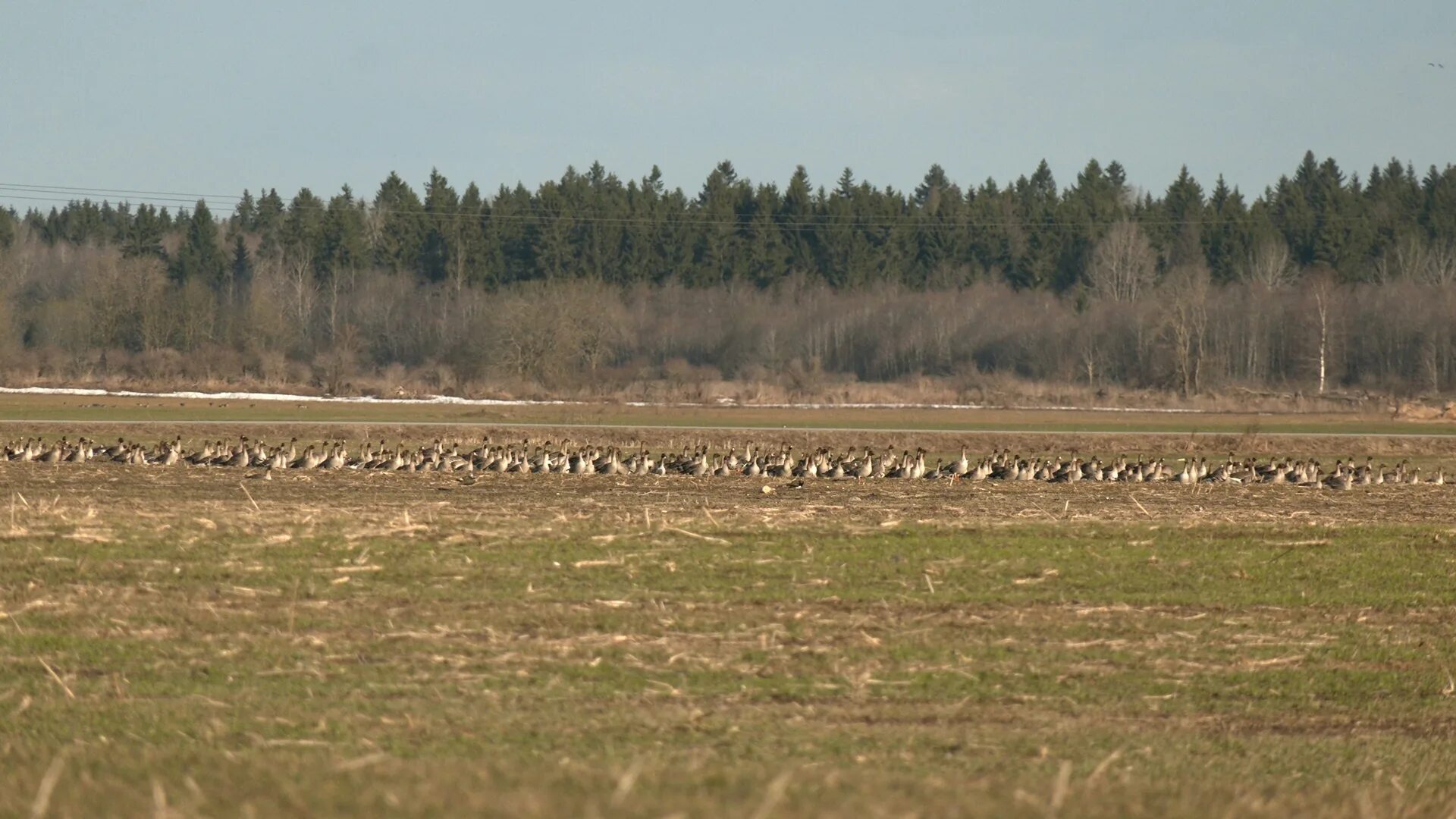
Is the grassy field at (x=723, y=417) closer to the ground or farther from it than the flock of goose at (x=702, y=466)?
farther from it

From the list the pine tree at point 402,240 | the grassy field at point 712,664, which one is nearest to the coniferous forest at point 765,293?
the pine tree at point 402,240

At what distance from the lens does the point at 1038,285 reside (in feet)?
365

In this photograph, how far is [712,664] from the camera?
10961 mm

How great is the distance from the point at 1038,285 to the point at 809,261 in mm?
16867

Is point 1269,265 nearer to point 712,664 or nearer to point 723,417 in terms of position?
point 723,417

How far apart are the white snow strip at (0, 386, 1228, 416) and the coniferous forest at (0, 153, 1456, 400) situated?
4410 mm

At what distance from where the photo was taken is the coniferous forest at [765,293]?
83.4 meters

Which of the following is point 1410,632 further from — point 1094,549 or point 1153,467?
point 1153,467

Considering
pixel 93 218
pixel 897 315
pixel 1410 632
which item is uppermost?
pixel 93 218

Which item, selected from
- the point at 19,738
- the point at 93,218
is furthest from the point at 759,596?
the point at 93,218

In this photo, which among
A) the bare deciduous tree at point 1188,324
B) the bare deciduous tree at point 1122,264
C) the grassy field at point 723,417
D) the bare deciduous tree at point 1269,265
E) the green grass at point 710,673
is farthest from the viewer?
the bare deciduous tree at point 1122,264

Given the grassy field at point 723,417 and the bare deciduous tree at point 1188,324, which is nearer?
the grassy field at point 723,417

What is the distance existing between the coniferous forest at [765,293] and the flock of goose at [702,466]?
126ft

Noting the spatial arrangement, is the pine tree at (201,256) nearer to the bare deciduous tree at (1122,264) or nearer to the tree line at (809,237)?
the tree line at (809,237)
